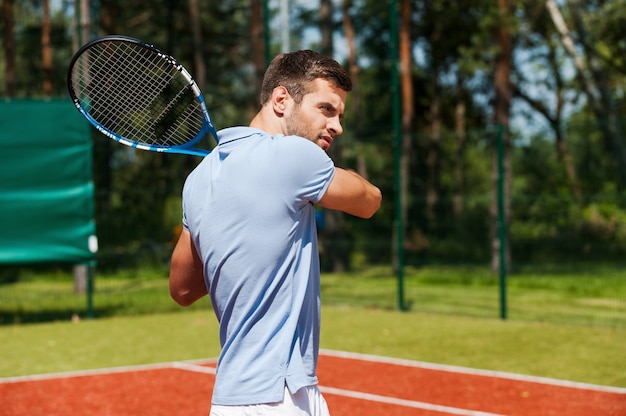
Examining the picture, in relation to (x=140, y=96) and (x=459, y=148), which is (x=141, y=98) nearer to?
(x=140, y=96)

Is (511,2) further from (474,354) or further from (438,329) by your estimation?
(474,354)

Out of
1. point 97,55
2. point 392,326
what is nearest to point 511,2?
point 392,326

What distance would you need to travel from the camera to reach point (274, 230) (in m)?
2.39

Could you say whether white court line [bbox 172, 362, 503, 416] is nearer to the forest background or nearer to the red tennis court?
the red tennis court

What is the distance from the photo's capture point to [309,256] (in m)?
2.46

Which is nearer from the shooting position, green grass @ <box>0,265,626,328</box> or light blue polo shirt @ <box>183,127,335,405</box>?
light blue polo shirt @ <box>183,127,335,405</box>

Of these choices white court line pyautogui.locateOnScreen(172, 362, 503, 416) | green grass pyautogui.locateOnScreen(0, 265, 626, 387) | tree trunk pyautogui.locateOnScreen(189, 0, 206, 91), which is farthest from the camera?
tree trunk pyautogui.locateOnScreen(189, 0, 206, 91)

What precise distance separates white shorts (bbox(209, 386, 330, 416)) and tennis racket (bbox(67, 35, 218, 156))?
91 centimetres

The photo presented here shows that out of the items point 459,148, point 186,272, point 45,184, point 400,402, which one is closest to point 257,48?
point 45,184

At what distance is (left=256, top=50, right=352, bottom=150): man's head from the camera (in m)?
2.46

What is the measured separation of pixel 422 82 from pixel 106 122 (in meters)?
24.6

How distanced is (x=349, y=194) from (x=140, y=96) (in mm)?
1475

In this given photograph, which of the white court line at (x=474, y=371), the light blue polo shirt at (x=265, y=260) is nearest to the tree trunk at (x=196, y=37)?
the white court line at (x=474, y=371)

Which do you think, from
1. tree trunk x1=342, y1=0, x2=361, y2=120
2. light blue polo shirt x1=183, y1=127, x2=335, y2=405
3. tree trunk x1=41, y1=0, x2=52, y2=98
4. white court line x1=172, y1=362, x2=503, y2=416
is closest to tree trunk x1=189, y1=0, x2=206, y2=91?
tree trunk x1=41, y1=0, x2=52, y2=98
